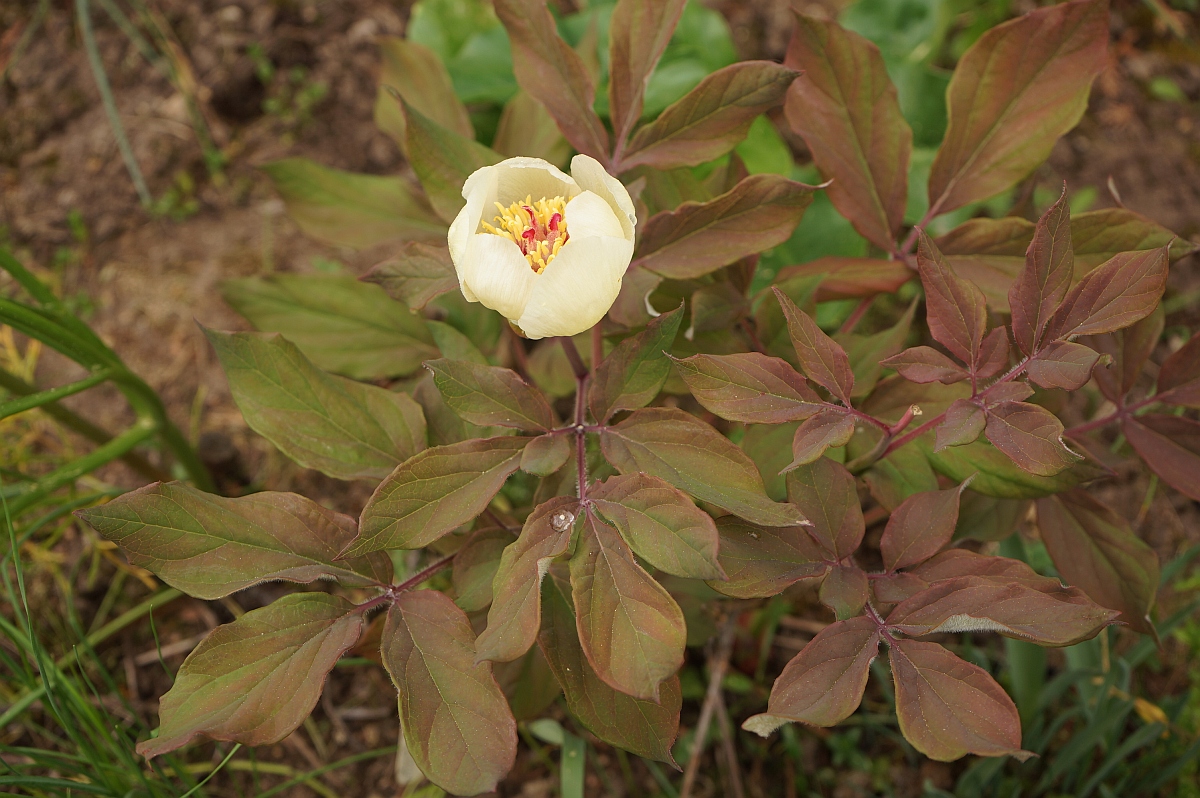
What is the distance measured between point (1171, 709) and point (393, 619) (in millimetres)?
1284

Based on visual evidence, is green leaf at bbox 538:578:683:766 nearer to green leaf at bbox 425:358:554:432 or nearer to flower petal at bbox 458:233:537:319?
green leaf at bbox 425:358:554:432

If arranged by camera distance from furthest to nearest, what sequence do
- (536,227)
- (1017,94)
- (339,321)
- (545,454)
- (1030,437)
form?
1. (339,321)
2. (1017,94)
3. (536,227)
4. (545,454)
5. (1030,437)

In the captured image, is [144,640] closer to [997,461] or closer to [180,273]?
[180,273]

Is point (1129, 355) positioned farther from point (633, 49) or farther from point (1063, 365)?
point (633, 49)

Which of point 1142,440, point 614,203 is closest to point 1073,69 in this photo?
point 1142,440

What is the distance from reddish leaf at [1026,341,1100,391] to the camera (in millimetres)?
795

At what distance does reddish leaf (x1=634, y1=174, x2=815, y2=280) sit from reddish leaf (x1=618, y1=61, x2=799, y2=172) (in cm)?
9

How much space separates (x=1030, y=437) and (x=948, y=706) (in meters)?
0.28

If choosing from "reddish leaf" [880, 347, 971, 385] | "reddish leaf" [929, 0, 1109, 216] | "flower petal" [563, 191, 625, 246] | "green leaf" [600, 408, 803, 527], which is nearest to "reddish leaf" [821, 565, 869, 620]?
"green leaf" [600, 408, 803, 527]

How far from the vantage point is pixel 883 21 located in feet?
6.80

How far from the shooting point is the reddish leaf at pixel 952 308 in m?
0.85

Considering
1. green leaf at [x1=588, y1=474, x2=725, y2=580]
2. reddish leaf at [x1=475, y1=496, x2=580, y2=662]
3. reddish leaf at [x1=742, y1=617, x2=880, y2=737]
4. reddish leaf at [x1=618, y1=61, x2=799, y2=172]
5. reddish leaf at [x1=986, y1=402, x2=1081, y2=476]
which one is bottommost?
reddish leaf at [x1=742, y1=617, x2=880, y2=737]

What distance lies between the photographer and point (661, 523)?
0.80 metres

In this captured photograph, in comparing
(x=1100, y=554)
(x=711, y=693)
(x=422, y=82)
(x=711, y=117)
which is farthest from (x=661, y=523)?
(x=422, y=82)
